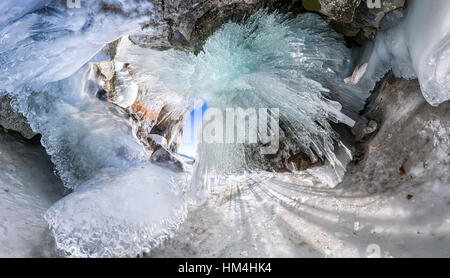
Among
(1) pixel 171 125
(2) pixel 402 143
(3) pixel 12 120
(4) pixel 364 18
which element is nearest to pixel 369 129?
(2) pixel 402 143

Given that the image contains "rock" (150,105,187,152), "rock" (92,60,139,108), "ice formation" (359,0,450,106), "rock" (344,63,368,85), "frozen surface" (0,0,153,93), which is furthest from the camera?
"rock" (92,60,139,108)

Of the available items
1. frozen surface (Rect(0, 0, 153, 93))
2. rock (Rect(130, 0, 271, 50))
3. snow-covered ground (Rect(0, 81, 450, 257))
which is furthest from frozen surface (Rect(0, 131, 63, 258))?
rock (Rect(130, 0, 271, 50))

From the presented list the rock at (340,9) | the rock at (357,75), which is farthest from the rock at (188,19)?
the rock at (357,75)

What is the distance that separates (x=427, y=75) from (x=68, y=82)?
177 cm

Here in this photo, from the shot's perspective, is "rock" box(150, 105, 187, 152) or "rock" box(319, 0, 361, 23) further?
"rock" box(150, 105, 187, 152)

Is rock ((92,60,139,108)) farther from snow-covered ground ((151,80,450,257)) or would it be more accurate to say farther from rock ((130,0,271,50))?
snow-covered ground ((151,80,450,257))

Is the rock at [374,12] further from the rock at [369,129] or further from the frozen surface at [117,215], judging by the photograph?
the frozen surface at [117,215]

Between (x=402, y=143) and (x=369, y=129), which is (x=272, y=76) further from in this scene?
(x=402, y=143)

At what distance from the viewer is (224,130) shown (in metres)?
1.88

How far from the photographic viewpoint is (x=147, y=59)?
1.96 meters

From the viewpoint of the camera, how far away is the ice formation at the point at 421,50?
1366 millimetres

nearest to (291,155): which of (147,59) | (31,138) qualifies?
(147,59)

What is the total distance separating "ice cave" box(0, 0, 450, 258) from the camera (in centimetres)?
171
